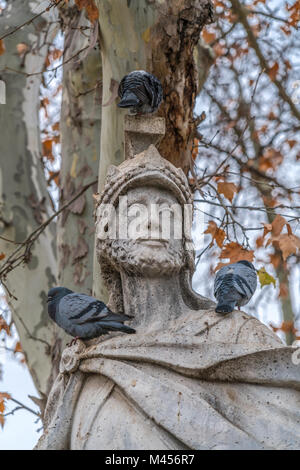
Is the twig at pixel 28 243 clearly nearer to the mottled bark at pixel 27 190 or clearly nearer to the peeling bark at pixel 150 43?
the mottled bark at pixel 27 190

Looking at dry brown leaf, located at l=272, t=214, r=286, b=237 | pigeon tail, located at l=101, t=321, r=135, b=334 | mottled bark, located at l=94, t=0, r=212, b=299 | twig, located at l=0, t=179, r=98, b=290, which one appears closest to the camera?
pigeon tail, located at l=101, t=321, r=135, b=334

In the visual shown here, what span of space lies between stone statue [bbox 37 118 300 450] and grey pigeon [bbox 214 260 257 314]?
0.06 meters

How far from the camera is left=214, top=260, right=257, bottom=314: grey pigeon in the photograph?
12.0 feet

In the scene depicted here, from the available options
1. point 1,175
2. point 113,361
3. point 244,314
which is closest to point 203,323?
point 244,314

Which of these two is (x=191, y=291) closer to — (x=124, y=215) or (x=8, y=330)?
(x=124, y=215)

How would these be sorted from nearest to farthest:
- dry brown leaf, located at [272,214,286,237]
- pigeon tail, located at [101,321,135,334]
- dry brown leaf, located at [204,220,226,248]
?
pigeon tail, located at [101,321,135,334]
dry brown leaf, located at [272,214,286,237]
dry brown leaf, located at [204,220,226,248]

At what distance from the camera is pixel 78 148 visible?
21.2ft

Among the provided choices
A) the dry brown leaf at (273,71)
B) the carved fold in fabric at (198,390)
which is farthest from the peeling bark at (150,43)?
the dry brown leaf at (273,71)

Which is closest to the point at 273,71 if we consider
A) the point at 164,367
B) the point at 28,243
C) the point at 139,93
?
the point at 28,243

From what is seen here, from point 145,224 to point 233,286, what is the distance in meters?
0.49

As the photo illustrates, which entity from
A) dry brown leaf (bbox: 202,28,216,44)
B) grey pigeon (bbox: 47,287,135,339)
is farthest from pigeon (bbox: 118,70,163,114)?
dry brown leaf (bbox: 202,28,216,44)

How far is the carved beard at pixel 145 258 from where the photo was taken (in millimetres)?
3758

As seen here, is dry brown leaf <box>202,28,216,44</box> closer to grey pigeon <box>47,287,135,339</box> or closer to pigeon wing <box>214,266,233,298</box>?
pigeon wing <box>214,266,233,298</box>

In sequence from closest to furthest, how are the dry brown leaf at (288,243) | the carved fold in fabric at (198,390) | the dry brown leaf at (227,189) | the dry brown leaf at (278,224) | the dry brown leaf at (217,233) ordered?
the carved fold in fabric at (198,390) → the dry brown leaf at (288,243) → the dry brown leaf at (278,224) → the dry brown leaf at (227,189) → the dry brown leaf at (217,233)
